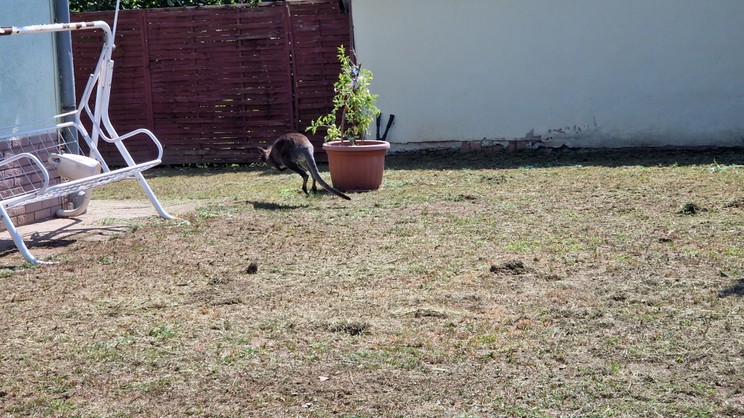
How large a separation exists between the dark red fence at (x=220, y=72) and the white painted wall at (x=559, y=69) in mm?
764

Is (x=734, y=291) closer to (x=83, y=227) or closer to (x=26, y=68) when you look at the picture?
(x=83, y=227)

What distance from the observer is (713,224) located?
23.2 ft

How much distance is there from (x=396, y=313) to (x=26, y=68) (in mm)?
4709

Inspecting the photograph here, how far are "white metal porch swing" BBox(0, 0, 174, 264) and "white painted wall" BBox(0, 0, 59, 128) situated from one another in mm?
124

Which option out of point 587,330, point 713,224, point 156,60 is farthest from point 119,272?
point 156,60

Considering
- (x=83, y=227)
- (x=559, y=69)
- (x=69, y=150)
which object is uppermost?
(x=559, y=69)

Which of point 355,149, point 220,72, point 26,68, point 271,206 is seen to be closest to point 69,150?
point 26,68

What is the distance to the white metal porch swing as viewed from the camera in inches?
280

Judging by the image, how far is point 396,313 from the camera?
4.98 metres

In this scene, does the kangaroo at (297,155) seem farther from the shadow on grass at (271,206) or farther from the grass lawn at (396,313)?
the grass lawn at (396,313)

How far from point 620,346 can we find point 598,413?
0.82 m

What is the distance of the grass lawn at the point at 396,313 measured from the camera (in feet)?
12.5

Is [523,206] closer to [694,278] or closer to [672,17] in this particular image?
[694,278]

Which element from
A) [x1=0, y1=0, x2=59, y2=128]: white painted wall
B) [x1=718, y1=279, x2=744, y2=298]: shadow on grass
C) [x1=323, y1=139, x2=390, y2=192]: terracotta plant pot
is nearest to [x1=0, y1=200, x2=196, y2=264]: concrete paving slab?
[x1=0, y1=0, x2=59, y2=128]: white painted wall
